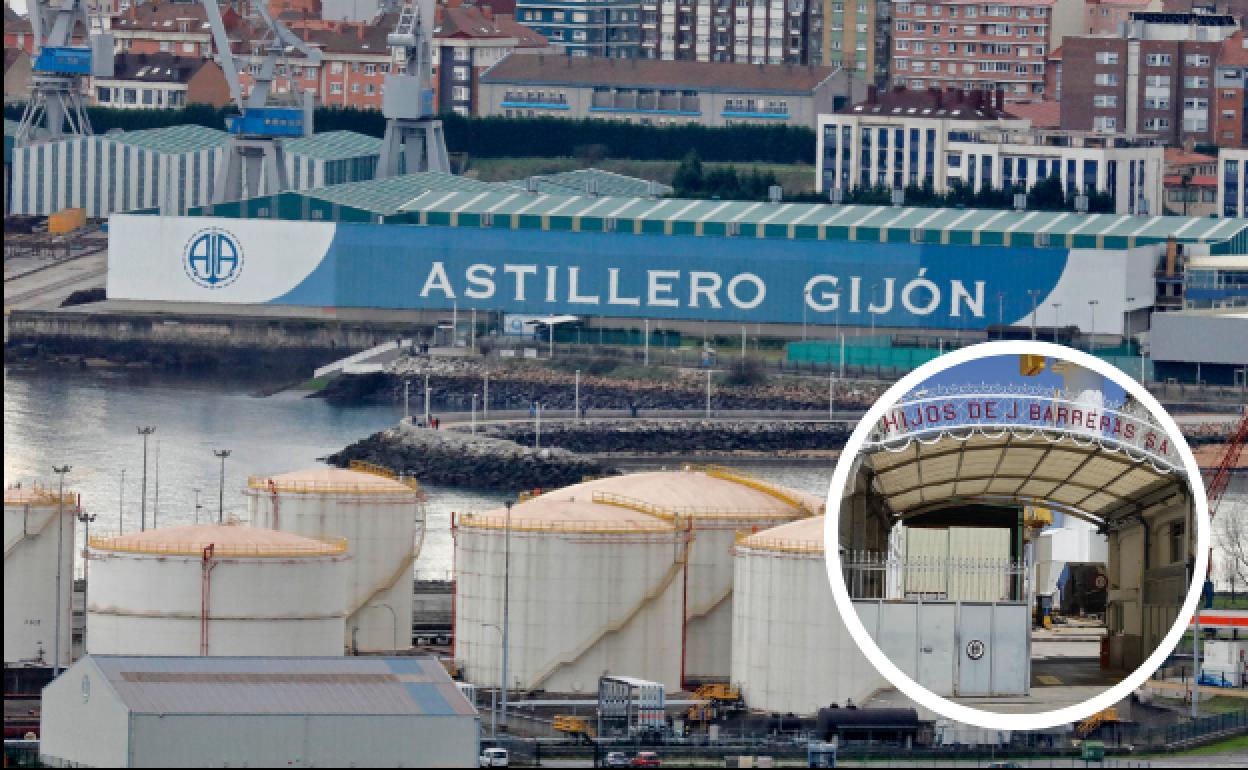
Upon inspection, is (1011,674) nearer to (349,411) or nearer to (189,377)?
(349,411)

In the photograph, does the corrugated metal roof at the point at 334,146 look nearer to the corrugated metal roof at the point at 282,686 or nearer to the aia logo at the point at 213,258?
the aia logo at the point at 213,258

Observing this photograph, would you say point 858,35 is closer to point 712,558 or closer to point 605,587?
point 712,558

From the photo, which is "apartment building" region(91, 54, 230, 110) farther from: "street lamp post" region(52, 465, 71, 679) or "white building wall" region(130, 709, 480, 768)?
"white building wall" region(130, 709, 480, 768)

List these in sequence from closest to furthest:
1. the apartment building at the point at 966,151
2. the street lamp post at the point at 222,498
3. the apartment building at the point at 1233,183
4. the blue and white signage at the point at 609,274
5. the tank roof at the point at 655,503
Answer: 1. the tank roof at the point at 655,503
2. the street lamp post at the point at 222,498
3. the blue and white signage at the point at 609,274
4. the apartment building at the point at 966,151
5. the apartment building at the point at 1233,183

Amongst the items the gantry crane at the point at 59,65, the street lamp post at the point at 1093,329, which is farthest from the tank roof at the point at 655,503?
the gantry crane at the point at 59,65

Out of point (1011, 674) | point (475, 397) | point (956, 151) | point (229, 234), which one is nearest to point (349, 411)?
point (475, 397)

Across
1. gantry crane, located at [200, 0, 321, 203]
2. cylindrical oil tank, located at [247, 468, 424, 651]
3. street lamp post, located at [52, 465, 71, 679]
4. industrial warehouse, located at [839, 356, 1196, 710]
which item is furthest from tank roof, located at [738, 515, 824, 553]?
gantry crane, located at [200, 0, 321, 203]
